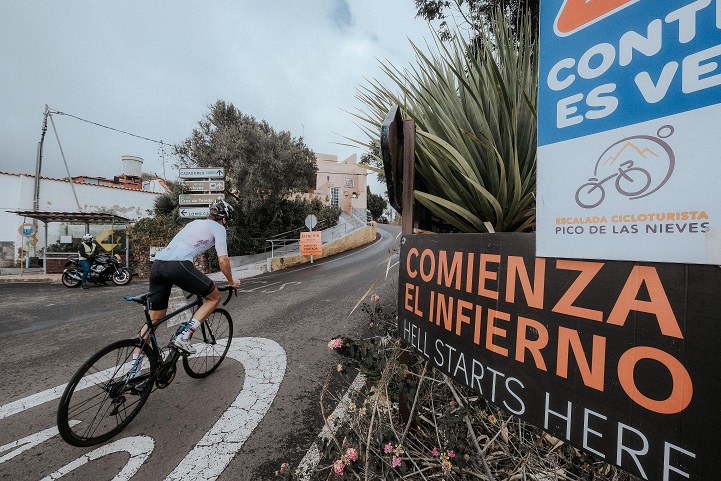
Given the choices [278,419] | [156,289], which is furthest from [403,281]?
[156,289]

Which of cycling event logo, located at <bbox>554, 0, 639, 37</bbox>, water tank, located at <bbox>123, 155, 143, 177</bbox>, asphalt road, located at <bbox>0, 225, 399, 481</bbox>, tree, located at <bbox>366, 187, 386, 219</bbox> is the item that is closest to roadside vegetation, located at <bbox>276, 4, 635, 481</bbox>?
cycling event logo, located at <bbox>554, 0, 639, 37</bbox>

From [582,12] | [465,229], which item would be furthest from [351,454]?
[582,12]

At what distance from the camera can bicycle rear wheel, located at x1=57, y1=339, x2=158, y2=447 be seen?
2.22 meters

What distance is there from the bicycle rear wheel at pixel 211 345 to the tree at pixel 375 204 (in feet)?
154

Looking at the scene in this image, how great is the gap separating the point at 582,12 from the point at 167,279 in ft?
10.9

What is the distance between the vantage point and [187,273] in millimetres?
2924

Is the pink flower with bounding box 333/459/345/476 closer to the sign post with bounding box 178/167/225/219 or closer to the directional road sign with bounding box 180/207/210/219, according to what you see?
the directional road sign with bounding box 180/207/210/219

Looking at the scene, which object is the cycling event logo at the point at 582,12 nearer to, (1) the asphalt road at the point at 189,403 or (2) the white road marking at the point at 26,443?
(1) the asphalt road at the point at 189,403

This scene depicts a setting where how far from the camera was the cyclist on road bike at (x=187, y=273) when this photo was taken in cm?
289

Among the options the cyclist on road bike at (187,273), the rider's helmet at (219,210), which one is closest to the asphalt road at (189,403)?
the cyclist on road bike at (187,273)

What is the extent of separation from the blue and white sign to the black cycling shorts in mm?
2931

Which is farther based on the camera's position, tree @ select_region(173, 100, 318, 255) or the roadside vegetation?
tree @ select_region(173, 100, 318, 255)

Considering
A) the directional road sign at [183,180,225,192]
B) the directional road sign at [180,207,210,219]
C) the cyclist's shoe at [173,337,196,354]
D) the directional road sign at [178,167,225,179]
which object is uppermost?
the directional road sign at [178,167,225,179]

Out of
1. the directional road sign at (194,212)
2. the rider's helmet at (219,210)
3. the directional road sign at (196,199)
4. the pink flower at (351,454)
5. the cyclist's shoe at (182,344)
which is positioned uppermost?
the directional road sign at (196,199)
